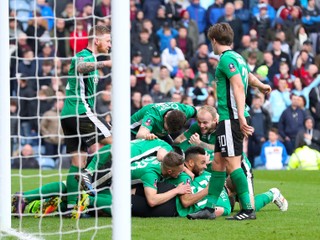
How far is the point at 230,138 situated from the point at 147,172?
1011 millimetres

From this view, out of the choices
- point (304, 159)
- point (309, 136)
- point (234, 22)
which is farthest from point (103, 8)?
point (304, 159)

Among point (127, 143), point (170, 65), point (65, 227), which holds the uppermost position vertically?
point (170, 65)

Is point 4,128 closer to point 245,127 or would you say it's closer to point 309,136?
point 245,127

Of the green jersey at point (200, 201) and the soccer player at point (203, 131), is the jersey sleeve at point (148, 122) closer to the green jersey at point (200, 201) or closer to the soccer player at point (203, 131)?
the soccer player at point (203, 131)

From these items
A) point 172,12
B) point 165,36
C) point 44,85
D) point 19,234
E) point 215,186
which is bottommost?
point 19,234

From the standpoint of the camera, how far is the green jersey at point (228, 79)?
9.73 meters

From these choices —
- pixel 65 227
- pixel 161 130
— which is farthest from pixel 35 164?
pixel 65 227

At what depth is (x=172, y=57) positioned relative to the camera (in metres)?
22.5

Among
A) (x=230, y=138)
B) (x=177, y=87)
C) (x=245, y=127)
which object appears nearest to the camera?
(x=245, y=127)

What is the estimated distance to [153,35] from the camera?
23.0 metres

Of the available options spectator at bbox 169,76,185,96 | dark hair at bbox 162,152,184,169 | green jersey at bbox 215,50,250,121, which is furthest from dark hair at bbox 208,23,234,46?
spectator at bbox 169,76,185,96

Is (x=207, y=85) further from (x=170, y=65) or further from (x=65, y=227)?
(x=65, y=227)

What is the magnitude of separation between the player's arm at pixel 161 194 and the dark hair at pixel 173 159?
0.25 m

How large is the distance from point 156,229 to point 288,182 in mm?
6836
